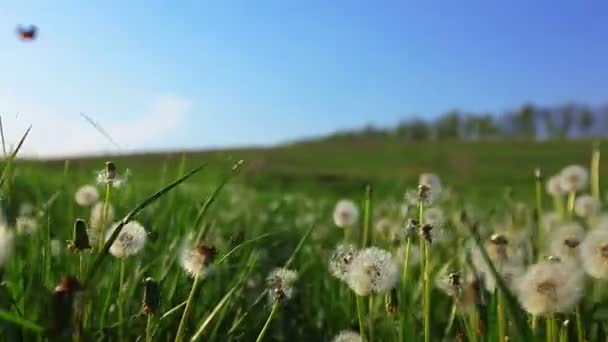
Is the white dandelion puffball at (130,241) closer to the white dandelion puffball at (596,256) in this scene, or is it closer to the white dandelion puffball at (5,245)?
the white dandelion puffball at (5,245)

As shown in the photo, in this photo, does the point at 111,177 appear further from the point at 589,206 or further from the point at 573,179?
the point at 589,206

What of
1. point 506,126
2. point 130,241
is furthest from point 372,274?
point 506,126

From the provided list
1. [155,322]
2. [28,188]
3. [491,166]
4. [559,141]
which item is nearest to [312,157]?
[491,166]

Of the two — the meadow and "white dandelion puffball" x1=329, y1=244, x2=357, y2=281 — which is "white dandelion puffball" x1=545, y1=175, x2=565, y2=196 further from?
"white dandelion puffball" x1=329, y1=244, x2=357, y2=281

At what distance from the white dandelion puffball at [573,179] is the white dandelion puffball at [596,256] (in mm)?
1196

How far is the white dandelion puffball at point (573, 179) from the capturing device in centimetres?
235

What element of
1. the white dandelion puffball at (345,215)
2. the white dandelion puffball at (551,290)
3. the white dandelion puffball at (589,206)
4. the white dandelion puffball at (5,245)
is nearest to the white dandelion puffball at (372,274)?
the white dandelion puffball at (551,290)

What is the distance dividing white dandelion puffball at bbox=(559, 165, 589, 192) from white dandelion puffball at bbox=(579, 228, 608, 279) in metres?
1.20

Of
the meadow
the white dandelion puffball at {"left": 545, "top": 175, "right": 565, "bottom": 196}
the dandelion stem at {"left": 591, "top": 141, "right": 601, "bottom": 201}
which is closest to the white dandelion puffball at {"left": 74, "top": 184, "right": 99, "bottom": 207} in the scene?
the meadow

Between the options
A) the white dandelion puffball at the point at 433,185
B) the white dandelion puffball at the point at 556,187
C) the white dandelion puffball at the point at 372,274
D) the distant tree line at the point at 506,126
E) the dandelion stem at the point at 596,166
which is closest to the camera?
the white dandelion puffball at the point at 372,274

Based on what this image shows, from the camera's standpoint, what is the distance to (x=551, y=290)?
3.28 ft

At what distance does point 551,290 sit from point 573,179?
1.50 meters

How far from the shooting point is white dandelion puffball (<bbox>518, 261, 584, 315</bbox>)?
0.99 meters

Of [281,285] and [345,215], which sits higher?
[345,215]
